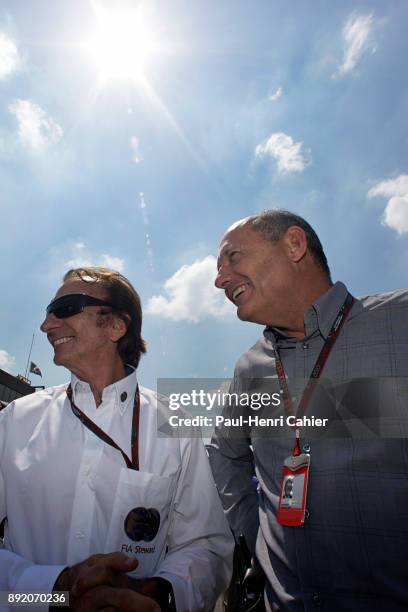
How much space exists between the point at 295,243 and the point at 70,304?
6.70 ft

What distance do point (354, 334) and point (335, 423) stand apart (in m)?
0.66

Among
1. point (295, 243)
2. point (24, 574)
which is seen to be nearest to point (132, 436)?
Result: point (24, 574)

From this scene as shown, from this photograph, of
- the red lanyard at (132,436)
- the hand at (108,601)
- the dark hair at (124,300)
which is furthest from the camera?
the dark hair at (124,300)

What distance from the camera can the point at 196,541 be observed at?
2436mm

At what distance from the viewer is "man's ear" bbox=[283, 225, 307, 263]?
309 cm

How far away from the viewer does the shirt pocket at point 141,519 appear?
2248mm

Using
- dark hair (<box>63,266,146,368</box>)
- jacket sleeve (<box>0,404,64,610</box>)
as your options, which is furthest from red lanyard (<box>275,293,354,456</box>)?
jacket sleeve (<box>0,404,64,610</box>)

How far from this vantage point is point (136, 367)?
11.3 feet

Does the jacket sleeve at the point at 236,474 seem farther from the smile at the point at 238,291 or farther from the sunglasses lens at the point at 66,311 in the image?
the sunglasses lens at the point at 66,311

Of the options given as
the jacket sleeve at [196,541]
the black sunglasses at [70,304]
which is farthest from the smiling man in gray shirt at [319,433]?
the black sunglasses at [70,304]

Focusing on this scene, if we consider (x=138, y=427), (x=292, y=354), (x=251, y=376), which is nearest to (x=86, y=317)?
(x=138, y=427)

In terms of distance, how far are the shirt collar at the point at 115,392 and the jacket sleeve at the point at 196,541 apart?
1.78 feet

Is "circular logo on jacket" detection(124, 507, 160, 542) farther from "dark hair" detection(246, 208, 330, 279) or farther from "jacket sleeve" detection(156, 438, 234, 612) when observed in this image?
A: "dark hair" detection(246, 208, 330, 279)

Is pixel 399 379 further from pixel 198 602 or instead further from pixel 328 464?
pixel 198 602
